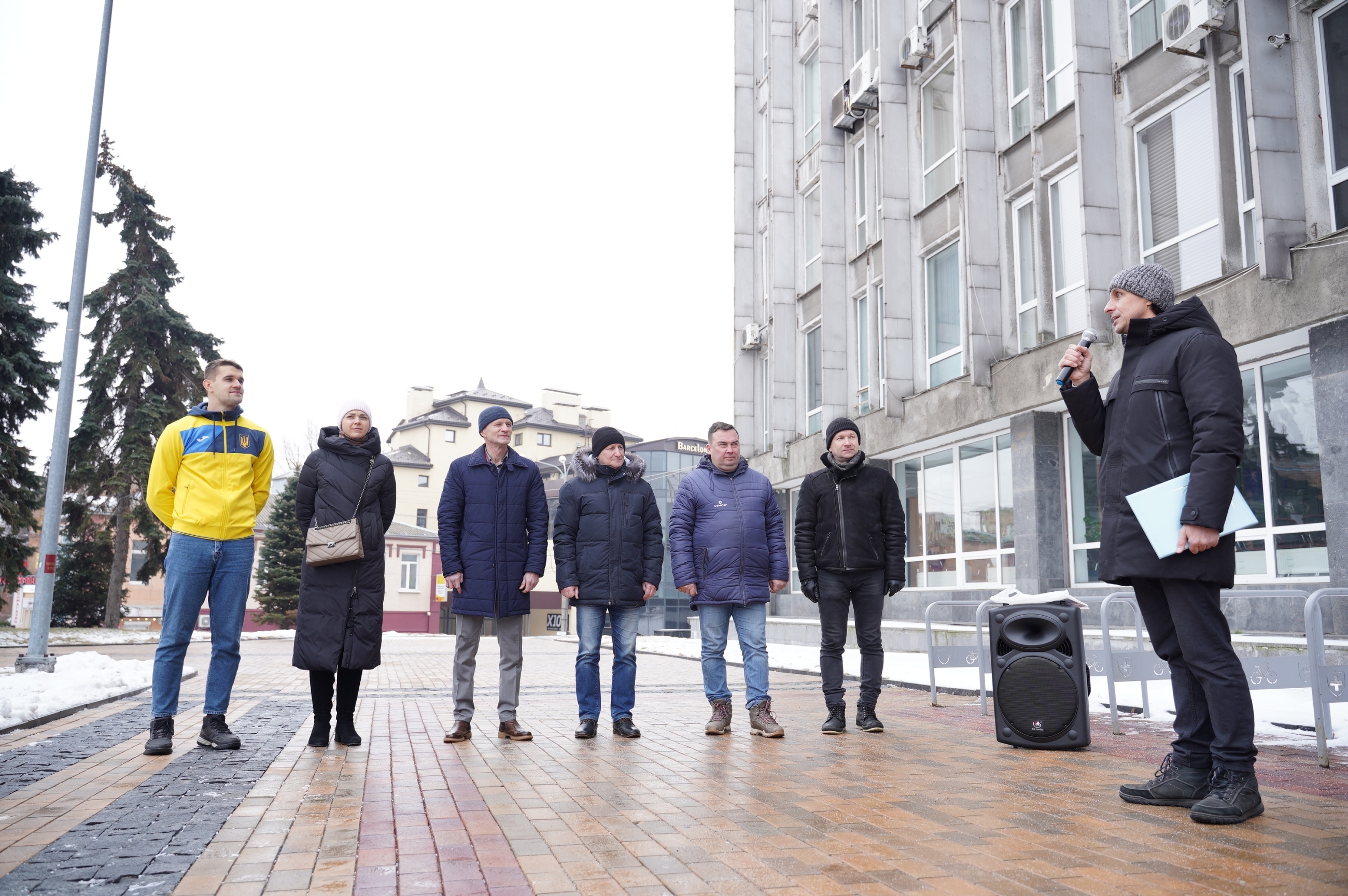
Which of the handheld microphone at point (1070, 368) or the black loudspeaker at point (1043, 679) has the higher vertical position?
the handheld microphone at point (1070, 368)

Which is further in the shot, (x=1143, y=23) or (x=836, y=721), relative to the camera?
(x=1143, y=23)

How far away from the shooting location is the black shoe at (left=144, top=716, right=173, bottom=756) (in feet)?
19.3

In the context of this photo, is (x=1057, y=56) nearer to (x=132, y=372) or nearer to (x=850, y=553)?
(x=850, y=553)

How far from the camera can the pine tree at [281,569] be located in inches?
1602

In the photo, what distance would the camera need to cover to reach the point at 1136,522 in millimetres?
4395

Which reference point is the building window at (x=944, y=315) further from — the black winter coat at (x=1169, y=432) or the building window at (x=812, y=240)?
the black winter coat at (x=1169, y=432)

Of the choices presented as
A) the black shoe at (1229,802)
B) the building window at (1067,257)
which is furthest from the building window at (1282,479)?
the black shoe at (1229,802)

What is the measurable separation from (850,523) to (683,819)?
3490 millimetres

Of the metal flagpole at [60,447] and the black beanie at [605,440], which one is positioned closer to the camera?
the black beanie at [605,440]

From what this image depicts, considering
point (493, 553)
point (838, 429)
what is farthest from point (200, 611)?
point (838, 429)

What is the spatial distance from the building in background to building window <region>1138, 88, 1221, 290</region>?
0.13 feet

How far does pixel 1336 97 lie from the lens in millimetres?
11281

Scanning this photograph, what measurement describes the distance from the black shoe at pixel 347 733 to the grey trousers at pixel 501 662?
2.29 feet

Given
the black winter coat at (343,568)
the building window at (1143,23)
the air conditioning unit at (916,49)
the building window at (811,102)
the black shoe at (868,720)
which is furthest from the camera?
the building window at (811,102)
